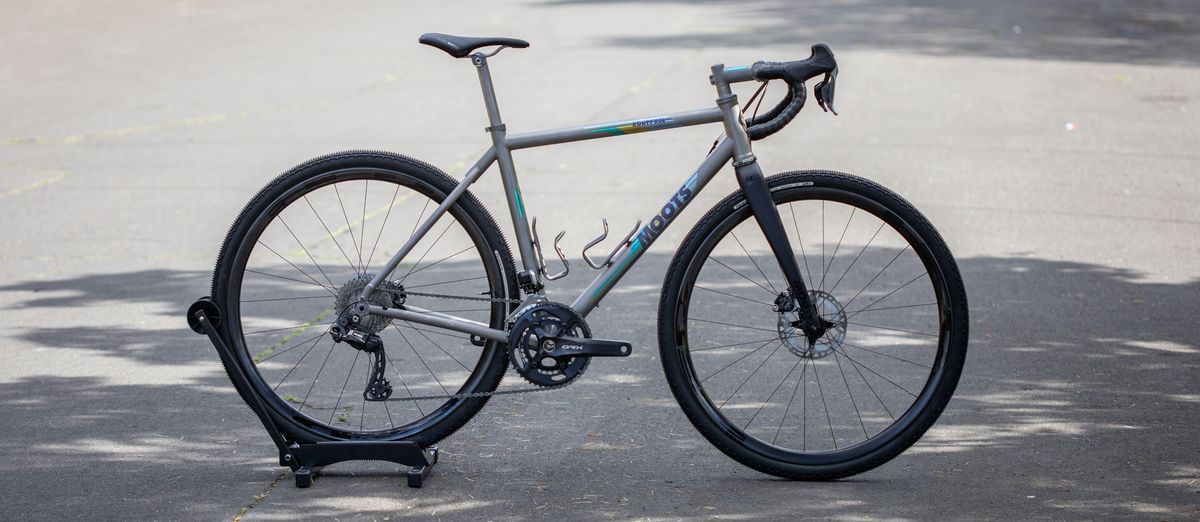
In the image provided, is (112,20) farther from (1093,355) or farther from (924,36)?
(1093,355)

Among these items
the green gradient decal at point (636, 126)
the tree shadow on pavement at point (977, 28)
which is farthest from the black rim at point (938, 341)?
the tree shadow on pavement at point (977, 28)

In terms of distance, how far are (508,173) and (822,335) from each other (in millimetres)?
1132

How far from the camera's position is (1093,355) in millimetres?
5797

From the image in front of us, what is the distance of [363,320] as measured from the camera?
4.50 metres

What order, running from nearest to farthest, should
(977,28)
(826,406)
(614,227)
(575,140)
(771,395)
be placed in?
1. (575,140)
2. (826,406)
3. (771,395)
4. (614,227)
5. (977,28)

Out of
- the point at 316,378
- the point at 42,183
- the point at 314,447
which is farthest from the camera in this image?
the point at 42,183

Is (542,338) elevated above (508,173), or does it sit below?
below

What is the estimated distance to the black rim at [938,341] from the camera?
4.32 m

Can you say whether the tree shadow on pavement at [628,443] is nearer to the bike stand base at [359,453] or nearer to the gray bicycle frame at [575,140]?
the bike stand base at [359,453]

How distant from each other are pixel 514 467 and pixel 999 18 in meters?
17.1

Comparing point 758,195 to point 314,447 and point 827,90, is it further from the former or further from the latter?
point 314,447

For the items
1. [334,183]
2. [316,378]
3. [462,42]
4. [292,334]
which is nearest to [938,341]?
[462,42]

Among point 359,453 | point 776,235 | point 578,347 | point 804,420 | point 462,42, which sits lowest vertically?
point 359,453

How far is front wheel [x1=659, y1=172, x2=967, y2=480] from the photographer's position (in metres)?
4.33
